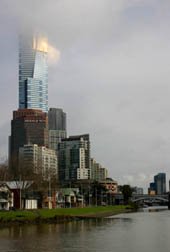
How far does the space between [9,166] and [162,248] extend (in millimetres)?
95789

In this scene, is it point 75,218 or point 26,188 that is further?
point 26,188

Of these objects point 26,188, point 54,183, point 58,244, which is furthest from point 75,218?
point 58,244

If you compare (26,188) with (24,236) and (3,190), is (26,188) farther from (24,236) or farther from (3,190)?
(24,236)

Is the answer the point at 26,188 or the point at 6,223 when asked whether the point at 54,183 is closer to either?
the point at 26,188

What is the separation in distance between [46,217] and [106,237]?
46399 millimetres

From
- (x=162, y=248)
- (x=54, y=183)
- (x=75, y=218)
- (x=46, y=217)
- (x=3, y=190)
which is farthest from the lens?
(x=54, y=183)

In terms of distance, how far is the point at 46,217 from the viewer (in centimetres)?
10881

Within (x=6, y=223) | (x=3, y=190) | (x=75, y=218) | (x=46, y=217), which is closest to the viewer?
(x=6, y=223)

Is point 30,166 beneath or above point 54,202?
above

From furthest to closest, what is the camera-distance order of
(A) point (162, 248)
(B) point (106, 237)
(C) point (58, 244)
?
(B) point (106, 237), (C) point (58, 244), (A) point (162, 248)

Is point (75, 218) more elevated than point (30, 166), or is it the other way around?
point (30, 166)

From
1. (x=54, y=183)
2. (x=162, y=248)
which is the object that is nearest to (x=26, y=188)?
(x=54, y=183)

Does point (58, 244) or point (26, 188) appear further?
point (26, 188)

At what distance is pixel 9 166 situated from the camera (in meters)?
142
